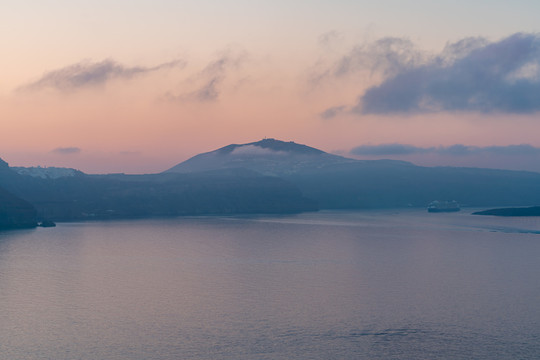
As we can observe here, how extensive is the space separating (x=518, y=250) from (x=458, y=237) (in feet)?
69.9

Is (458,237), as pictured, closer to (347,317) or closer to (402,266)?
(402,266)

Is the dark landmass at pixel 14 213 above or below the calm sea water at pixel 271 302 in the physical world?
above

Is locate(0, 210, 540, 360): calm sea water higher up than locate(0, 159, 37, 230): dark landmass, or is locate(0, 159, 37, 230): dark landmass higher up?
locate(0, 159, 37, 230): dark landmass

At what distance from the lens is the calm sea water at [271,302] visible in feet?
119

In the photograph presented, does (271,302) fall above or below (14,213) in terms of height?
below

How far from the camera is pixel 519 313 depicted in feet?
143

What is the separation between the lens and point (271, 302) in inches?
1879

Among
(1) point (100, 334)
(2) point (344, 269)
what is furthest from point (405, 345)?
(2) point (344, 269)

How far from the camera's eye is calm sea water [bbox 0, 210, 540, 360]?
36.3m

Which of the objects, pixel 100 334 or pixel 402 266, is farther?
pixel 402 266

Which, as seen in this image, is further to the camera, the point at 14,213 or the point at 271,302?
the point at 14,213

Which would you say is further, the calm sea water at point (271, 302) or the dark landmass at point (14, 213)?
the dark landmass at point (14, 213)

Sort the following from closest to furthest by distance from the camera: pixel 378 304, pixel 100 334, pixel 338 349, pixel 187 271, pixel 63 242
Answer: pixel 338 349 → pixel 100 334 → pixel 378 304 → pixel 187 271 → pixel 63 242

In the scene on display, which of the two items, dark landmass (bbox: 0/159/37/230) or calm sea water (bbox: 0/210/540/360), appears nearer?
calm sea water (bbox: 0/210/540/360)
